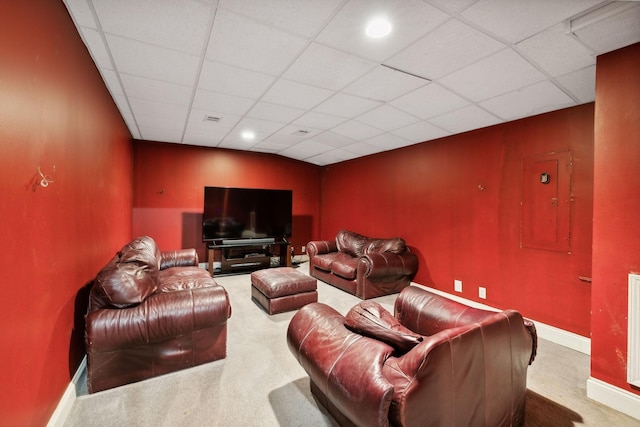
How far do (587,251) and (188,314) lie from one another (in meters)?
3.80

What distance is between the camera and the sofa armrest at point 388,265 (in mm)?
3967

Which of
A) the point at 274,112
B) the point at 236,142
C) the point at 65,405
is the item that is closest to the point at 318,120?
Result: the point at 274,112

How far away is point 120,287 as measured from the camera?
2.00 meters

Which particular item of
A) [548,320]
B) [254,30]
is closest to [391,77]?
[254,30]

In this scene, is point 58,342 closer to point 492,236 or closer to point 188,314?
point 188,314

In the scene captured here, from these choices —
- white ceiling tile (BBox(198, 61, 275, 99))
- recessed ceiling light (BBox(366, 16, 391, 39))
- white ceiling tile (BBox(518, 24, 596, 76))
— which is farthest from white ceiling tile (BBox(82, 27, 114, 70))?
white ceiling tile (BBox(518, 24, 596, 76))

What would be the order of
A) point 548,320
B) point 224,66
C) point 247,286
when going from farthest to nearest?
point 247,286 → point 548,320 → point 224,66

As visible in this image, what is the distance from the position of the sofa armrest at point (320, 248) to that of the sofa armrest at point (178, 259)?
210cm

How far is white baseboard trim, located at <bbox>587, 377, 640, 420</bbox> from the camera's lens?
6.06 ft

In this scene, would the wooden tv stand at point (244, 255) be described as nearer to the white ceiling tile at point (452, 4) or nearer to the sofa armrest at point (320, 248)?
the sofa armrest at point (320, 248)

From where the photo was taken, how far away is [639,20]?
5.34ft

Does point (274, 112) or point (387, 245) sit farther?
point (387, 245)

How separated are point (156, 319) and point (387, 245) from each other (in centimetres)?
349

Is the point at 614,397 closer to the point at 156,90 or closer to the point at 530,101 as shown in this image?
the point at 530,101
